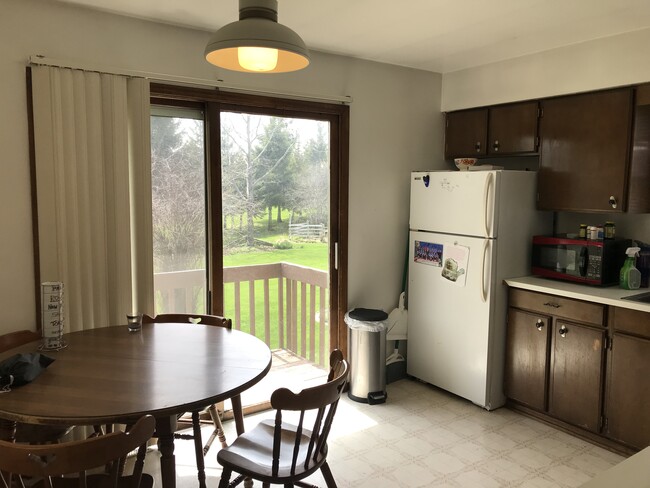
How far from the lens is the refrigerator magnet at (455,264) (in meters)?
3.57

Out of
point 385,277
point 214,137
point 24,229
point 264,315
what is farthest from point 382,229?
point 24,229

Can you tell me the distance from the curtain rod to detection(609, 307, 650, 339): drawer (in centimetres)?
220

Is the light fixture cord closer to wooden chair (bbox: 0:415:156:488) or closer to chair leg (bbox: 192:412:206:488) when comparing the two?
wooden chair (bbox: 0:415:156:488)

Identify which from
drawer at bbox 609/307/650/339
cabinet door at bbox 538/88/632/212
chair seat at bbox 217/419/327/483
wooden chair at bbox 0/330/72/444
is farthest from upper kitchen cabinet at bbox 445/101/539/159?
wooden chair at bbox 0/330/72/444

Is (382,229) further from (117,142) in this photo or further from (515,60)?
(117,142)

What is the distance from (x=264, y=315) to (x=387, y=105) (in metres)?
1.85

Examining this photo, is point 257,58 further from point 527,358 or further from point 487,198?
point 527,358

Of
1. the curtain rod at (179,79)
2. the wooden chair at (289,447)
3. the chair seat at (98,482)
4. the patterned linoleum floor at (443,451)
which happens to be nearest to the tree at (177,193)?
the curtain rod at (179,79)

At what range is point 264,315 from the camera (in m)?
3.60

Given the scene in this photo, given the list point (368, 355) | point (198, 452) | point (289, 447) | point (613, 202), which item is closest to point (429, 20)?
point (613, 202)

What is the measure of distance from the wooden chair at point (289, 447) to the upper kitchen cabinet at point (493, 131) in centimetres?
235

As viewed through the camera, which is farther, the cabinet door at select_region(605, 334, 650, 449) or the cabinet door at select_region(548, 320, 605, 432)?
the cabinet door at select_region(548, 320, 605, 432)

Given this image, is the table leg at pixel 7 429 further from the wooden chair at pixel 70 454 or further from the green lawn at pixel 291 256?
the green lawn at pixel 291 256

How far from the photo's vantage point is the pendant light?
5.54 feet
